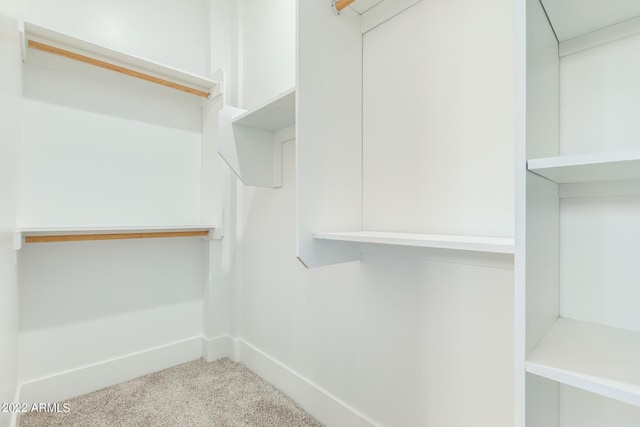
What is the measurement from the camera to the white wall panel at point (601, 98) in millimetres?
645

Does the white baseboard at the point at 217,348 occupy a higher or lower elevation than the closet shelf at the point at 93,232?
lower

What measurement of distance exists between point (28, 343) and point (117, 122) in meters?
1.22

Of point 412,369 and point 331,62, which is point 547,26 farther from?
point 412,369

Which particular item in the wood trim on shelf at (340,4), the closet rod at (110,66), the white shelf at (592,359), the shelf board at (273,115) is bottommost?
the white shelf at (592,359)

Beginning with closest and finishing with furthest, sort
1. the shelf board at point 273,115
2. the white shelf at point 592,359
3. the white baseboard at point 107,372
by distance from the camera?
the white shelf at point 592,359
the shelf board at point 273,115
the white baseboard at point 107,372

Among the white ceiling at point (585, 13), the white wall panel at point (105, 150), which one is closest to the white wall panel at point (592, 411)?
the white ceiling at point (585, 13)

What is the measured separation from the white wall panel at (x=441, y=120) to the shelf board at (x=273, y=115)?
1.03ft

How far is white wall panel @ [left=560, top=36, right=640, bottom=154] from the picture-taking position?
65 centimetres

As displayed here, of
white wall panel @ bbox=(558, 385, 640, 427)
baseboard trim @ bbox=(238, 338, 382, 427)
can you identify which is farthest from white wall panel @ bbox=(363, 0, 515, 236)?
baseboard trim @ bbox=(238, 338, 382, 427)

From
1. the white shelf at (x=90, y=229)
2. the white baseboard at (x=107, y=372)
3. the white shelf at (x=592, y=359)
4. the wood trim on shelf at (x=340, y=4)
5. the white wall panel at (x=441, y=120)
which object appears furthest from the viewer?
the white baseboard at (x=107, y=372)

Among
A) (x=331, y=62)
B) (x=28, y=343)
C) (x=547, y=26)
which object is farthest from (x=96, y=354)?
(x=547, y=26)

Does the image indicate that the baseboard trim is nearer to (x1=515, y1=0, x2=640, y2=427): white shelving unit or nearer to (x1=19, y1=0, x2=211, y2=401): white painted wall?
(x1=19, y1=0, x2=211, y2=401): white painted wall

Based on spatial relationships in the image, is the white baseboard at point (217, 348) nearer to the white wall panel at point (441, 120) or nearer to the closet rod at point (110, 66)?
the white wall panel at point (441, 120)

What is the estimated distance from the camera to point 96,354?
1659 mm
